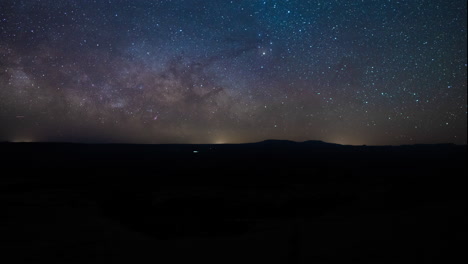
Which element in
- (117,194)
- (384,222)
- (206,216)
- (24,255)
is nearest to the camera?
(24,255)

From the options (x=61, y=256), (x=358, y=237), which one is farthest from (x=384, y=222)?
(x=61, y=256)

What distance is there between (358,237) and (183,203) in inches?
387

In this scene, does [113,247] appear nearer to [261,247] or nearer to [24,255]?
[24,255]

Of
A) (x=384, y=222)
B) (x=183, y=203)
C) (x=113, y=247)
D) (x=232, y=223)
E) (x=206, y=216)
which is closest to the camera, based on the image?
(x=113, y=247)

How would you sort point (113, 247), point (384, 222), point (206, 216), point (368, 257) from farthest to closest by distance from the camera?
point (206, 216) → point (384, 222) → point (113, 247) → point (368, 257)

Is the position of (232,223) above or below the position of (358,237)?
below

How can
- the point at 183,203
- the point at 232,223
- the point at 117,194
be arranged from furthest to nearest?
the point at 117,194 → the point at 183,203 → the point at 232,223

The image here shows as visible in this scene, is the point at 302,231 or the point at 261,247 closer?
the point at 261,247

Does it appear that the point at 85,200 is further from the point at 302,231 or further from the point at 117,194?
the point at 302,231

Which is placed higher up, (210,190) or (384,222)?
(384,222)

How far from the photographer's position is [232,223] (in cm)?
1045

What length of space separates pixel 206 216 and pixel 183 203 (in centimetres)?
283

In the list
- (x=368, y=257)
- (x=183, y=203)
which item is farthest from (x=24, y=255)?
(x=368, y=257)

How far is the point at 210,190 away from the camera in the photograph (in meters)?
17.1
